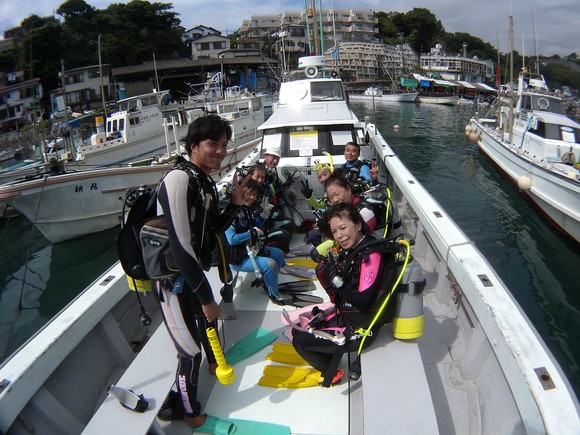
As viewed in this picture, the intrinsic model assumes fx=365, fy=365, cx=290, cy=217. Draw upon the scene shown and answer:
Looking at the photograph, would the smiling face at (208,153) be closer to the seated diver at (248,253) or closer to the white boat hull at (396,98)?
the seated diver at (248,253)

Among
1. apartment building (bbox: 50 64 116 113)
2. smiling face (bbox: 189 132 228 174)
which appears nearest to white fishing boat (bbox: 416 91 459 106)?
apartment building (bbox: 50 64 116 113)

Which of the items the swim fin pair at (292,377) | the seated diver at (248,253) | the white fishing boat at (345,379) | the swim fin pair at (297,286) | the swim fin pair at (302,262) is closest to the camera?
the white fishing boat at (345,379)

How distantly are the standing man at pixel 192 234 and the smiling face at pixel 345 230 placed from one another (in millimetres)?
574

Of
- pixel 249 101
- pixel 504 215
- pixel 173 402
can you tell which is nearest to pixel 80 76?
pixel 249 101

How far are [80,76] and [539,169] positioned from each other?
3836cm

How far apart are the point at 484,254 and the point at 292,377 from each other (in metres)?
6.37

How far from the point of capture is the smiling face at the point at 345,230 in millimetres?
2196

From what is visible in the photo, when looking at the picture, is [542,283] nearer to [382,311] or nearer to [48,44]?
[382,311]

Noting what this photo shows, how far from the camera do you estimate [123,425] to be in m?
1.82

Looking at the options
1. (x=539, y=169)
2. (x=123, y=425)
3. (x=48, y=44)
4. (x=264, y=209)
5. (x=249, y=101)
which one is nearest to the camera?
(x=123, y=425)

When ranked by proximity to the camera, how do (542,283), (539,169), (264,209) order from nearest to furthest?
(264,209)
(542,283)
(539,169)

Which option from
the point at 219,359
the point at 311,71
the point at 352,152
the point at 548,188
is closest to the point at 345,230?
the point at 219,359

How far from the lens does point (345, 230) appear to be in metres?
2.20

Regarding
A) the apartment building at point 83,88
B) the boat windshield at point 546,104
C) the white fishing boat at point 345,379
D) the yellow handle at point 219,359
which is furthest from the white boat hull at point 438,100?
the yellow handle at point 219,359
